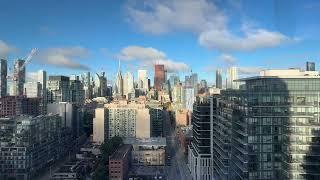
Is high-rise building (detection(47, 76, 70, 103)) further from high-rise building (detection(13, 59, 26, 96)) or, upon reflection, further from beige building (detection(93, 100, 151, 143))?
beige building (detection(93, 100, 151, 143))

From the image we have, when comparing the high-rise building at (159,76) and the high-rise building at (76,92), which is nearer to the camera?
the high-rise building at (76,92)

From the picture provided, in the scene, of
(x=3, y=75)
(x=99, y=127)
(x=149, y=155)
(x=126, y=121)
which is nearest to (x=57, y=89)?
(x=3, y=75)

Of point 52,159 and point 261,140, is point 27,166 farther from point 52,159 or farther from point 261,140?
point 261,140

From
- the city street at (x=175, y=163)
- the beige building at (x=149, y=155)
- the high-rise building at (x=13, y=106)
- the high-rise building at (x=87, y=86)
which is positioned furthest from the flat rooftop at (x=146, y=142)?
the high-rise building at (x=87, y=86)

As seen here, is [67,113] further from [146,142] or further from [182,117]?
[182,117]

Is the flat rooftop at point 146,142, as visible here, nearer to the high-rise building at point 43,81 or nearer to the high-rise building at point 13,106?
the high-rise building at point 13,106

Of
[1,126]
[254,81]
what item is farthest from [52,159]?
[254,81]
